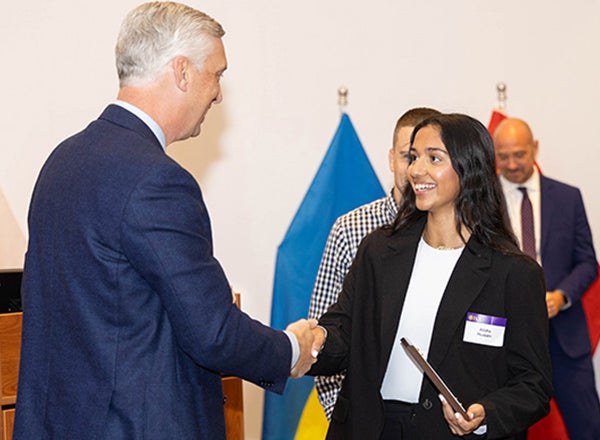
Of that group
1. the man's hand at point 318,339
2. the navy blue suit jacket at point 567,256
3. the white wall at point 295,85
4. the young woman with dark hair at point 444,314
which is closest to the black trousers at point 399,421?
the young woman with dark hair at point 444,314

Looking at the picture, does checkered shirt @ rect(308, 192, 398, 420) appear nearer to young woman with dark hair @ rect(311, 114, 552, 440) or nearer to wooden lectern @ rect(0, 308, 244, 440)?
wooden lectern @ rect(0, 308, 244, 440)

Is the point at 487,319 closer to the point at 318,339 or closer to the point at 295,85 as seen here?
the point at 318,339

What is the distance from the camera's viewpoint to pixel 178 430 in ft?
7.10

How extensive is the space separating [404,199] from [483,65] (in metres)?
2.79

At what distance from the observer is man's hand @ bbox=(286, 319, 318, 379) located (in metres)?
2.55

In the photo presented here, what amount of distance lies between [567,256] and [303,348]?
9.36ft

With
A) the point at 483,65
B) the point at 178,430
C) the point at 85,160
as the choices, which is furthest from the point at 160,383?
the point at 483,65

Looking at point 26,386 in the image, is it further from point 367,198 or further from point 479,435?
point 367,198

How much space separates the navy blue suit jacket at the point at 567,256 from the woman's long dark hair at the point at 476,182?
223 cm

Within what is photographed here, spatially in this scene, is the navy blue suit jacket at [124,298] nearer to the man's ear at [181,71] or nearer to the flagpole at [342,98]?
the man's ear at [181,71]

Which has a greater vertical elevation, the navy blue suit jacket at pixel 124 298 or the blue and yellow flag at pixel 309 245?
the navy blue suit jacket at pixel 124 298

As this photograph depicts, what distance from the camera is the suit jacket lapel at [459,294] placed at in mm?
2641

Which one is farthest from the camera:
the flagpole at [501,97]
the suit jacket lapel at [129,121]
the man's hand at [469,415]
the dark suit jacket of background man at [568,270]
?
the flagpole at [501,97]

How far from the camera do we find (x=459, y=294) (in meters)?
2.69
